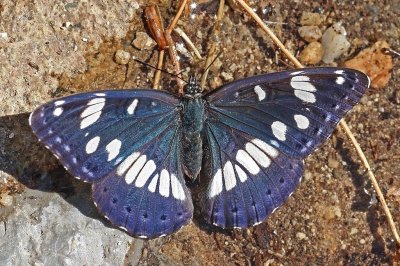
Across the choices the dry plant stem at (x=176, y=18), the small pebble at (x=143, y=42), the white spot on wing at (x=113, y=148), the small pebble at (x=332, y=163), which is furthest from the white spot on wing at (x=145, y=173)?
the small pebble at (x=332, y=163)

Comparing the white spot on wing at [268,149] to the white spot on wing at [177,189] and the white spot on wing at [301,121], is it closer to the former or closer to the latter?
the white spot on wing at [301,121]

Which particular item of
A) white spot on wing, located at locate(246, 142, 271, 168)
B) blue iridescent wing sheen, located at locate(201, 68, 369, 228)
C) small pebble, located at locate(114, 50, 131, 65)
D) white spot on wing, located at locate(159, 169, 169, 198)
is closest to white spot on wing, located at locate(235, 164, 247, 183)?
blue iridescent wing sheen, located at locate(201, 68, 369, 228)

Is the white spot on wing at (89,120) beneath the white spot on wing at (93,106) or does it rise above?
beneath

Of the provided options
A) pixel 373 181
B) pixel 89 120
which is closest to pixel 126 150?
pixel 89 120

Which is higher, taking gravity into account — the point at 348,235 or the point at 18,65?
the point at 18,65

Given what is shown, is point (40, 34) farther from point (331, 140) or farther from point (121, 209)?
point (331, 140)

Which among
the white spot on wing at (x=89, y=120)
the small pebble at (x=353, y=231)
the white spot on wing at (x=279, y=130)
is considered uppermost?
the white spot on wing at (x=89, y=120)

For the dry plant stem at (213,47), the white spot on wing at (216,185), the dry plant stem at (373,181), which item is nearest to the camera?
the white spot on wing at (216,185)

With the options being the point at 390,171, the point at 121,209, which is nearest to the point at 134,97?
the point at 121,209
